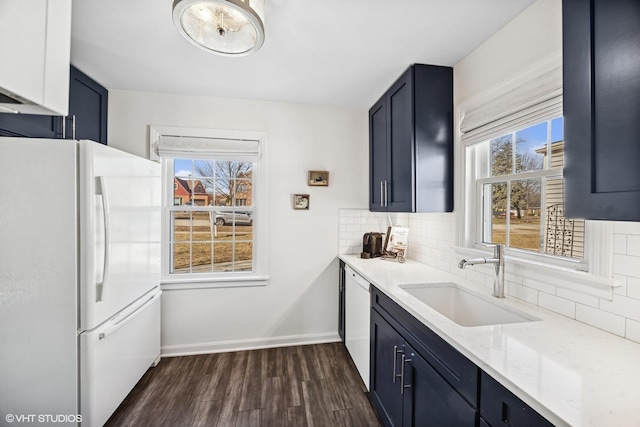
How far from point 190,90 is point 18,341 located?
6.75 feet

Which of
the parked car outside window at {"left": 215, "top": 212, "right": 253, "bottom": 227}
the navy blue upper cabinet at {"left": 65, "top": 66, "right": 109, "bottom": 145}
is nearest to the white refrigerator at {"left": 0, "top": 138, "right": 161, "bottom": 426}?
the navy blue upper cabinet at {"left": 65, "top": 66, "right": 109, "bottom": 145}

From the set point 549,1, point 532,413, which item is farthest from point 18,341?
point 549,1

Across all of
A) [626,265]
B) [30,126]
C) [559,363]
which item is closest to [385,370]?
[559,363]

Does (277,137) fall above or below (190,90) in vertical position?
below

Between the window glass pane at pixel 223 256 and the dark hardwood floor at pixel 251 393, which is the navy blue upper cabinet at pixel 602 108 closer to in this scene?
the dark hardwood floor at pixel 251 393

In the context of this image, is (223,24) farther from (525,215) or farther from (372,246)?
(372,246)

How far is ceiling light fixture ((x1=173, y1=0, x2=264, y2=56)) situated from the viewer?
1205 millimetres

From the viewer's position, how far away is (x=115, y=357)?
1736 mm

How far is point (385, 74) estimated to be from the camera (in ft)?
7.06

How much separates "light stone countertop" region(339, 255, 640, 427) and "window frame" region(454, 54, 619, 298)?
191 mm

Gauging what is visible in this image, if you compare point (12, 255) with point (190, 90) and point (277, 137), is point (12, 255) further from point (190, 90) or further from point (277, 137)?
point (277, 137)

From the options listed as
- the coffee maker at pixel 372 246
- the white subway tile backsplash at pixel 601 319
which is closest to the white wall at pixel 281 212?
the coffee maker at pixel 372 246

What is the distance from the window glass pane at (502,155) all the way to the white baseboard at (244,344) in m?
2.11

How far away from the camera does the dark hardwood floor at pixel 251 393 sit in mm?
1802
